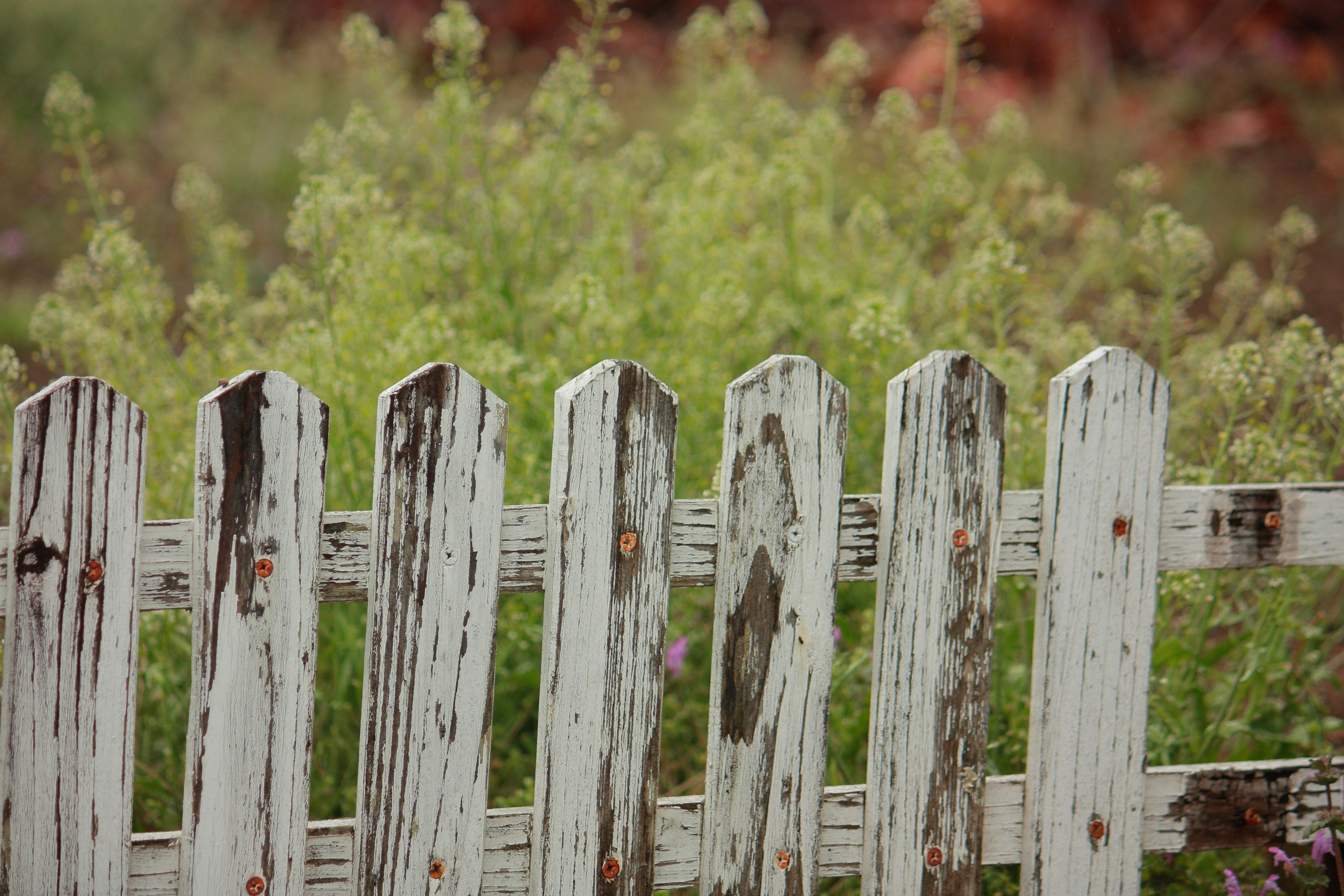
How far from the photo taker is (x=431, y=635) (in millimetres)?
1271

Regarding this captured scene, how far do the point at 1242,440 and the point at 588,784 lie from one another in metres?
1.45

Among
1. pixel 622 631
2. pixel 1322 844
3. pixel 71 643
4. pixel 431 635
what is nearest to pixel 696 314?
pixel 622 631

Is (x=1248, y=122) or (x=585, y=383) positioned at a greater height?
(x=1248, y=122)

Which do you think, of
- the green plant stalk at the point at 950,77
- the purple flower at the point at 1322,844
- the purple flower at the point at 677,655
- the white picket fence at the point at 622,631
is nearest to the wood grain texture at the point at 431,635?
the white picket fence at the point at 622,631

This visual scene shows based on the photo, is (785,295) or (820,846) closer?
(820,846)

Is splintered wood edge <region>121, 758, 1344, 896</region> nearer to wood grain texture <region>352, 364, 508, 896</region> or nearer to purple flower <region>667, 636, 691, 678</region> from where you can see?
wood grain texture <region>352, 364, 508, 896</region>

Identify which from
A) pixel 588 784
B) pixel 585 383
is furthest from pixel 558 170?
pixel 588 784

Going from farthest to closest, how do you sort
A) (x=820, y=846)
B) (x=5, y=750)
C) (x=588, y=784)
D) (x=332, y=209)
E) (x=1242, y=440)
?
(x=332, y=209) < (x=1242, y=440) < (x=820, y=846) < (x=588, y=784) < (x=5, y=750)

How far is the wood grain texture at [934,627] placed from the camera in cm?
140

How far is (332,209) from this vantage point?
199cm

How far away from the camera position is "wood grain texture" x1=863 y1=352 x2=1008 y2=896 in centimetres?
140

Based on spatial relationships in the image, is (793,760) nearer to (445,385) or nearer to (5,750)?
(445,385)

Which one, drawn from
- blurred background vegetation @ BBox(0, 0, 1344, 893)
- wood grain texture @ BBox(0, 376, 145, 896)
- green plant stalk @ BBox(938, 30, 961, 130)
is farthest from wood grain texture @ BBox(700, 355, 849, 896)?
green plant stalk @ BBox(938, 30, 961, 130)

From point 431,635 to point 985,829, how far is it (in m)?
0.95
